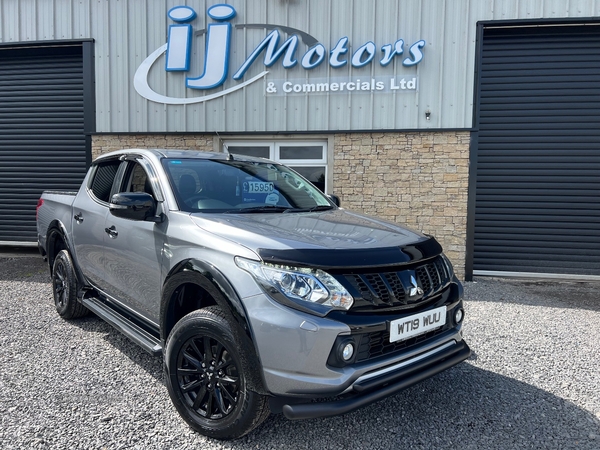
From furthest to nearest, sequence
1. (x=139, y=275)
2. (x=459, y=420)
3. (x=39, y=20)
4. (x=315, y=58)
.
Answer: (x=39, y=20)
(x=315, y=58)
(x=139, y=275)
(x=459, y=420)

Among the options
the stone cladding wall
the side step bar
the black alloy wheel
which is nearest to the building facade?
the stone cladding wall

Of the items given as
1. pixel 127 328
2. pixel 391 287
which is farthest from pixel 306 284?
pixel 127 328

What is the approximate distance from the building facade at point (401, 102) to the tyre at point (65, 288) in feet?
12.5

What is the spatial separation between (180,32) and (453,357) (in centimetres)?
722

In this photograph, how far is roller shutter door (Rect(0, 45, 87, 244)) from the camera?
27.9 feet

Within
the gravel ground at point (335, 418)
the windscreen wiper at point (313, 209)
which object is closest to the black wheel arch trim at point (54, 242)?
the gravel ground at point (335, 418)

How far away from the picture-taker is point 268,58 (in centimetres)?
731

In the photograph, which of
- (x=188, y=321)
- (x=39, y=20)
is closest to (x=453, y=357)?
(x=188, y=321)

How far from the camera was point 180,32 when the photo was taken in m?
7.52

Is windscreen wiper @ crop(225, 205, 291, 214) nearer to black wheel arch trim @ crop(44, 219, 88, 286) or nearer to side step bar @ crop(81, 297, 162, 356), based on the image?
side step bar @ crop(81, 297, 162, 356)

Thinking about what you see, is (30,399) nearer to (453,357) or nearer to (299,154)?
(453,357)

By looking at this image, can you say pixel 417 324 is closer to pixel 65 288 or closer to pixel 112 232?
pixel 112 232

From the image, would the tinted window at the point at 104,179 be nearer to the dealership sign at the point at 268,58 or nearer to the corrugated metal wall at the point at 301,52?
the corrugated metal wall at the point at 301,52

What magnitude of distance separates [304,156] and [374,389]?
5.84 metres
